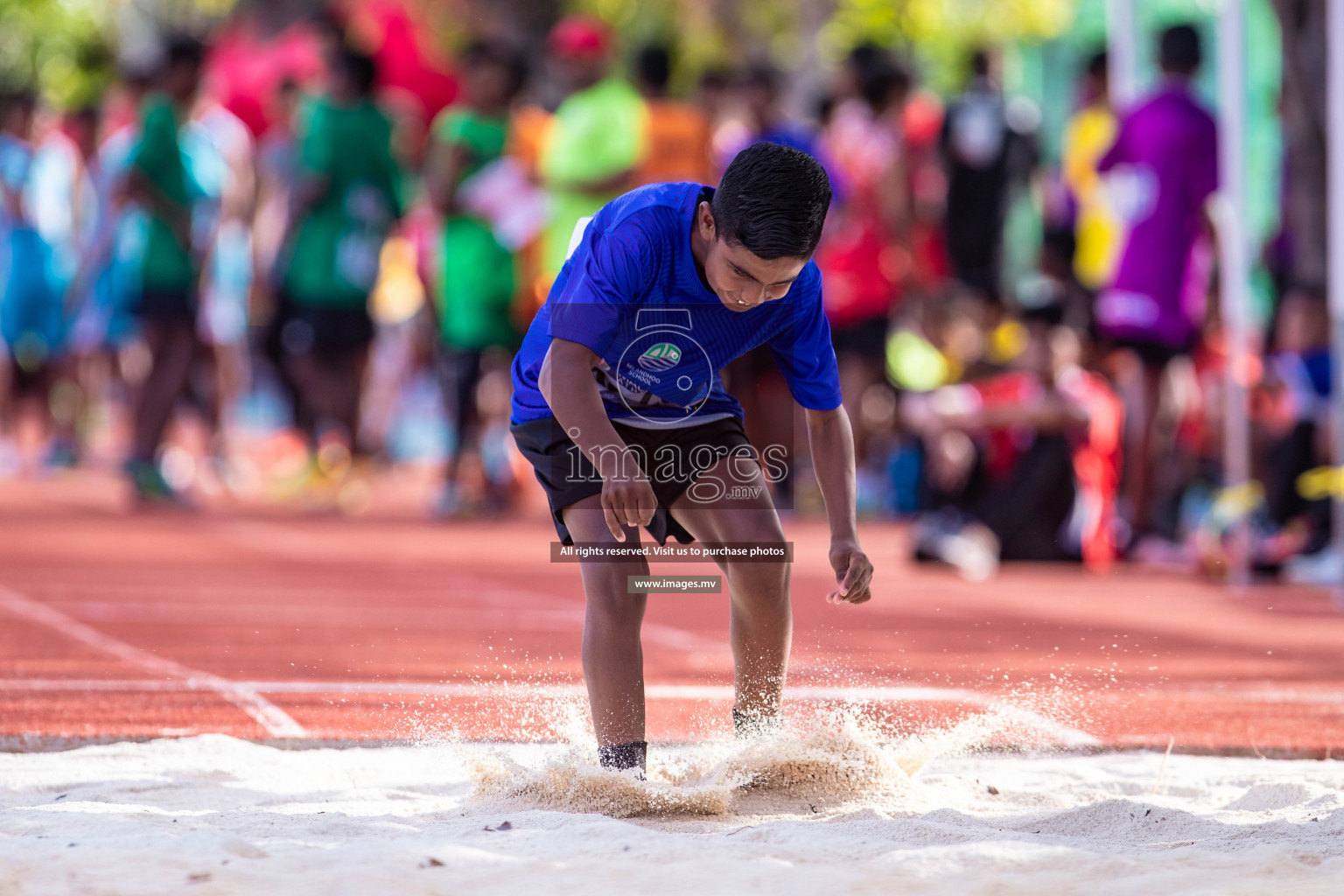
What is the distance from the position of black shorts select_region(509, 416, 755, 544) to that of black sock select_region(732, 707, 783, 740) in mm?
433

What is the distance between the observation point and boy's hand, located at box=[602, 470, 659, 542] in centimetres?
342

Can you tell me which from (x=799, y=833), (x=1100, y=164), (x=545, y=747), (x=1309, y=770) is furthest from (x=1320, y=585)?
(x=799, y=833)

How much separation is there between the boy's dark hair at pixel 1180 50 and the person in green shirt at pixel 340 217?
421 centimetres

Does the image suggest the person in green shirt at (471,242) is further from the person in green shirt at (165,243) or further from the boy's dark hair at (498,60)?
the person in green shirt at (165,243)

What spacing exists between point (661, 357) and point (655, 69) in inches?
263

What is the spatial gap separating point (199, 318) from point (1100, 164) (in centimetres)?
511

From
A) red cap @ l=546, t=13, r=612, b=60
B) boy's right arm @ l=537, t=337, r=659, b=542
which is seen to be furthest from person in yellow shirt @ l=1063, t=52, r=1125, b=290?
boy's right arm @ l=537, t=337, r=659, b=542

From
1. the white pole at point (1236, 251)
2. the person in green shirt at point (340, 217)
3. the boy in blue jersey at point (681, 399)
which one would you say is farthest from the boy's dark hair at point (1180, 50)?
the boy in blue jersey at point (681, 399)

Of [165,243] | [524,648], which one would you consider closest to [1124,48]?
[165,243]

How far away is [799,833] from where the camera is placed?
320cm

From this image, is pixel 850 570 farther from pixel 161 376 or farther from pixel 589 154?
pixel 161 376

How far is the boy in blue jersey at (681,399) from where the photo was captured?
3.49 meters

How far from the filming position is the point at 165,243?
987 cm

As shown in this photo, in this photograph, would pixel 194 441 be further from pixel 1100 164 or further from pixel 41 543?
pixel 1100 164
